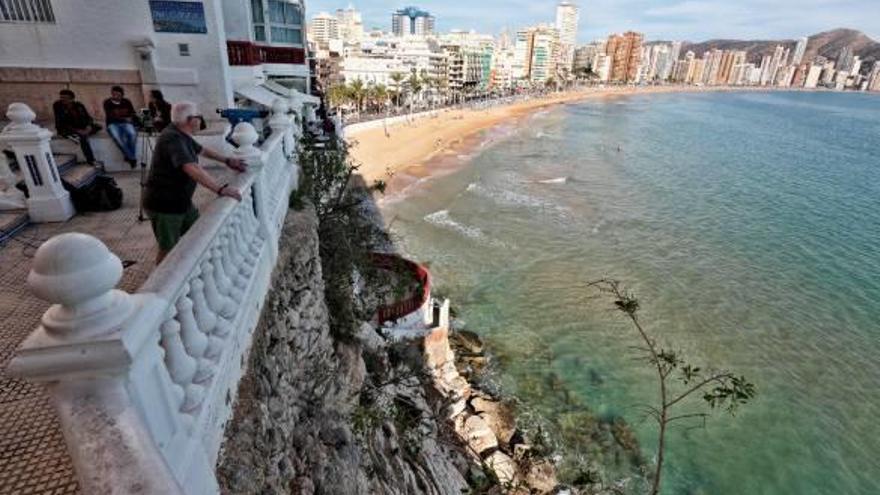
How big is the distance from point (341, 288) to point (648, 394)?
1266cm

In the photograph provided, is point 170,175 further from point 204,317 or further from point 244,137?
point 204,317

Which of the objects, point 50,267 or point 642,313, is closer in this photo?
point 50,267

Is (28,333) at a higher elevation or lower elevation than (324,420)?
higher

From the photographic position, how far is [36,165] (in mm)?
6531

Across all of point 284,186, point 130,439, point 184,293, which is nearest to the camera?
point 130,439

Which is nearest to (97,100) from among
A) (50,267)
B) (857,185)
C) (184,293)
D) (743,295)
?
(184,293)

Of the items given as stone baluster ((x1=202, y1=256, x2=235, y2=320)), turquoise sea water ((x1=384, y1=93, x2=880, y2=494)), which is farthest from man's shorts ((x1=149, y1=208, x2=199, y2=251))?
turquoise sea water ((x1=384, y1=93, x2=880, y2=494))

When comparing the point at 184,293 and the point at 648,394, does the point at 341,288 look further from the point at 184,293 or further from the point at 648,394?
the point at 648,394

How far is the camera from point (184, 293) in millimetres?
3250

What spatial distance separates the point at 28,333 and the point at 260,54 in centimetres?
2199

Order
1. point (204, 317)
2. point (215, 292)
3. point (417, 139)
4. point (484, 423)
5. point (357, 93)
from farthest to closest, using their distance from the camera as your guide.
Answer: point (357, 93)
point (417, 139)
point (484, 423)
point (215, 292)
point (204, 317)

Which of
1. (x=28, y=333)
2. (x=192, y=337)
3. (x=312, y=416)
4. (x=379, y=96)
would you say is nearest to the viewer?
(x=192, y=337)

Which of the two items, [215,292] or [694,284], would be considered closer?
[215,292]

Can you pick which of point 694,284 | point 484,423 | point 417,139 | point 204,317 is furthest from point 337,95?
point 204,317
